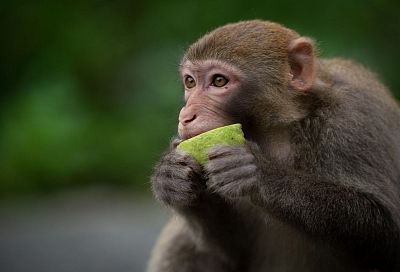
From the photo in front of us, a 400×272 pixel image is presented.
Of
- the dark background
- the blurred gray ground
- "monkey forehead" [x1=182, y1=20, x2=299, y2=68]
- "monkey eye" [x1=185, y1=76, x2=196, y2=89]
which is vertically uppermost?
"monkey forehead" [x1=182, y1=20, x2=299, y2=68]

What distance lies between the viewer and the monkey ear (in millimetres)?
7156

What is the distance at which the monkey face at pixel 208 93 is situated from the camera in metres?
6.76

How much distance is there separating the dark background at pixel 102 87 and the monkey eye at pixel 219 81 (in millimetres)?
3689

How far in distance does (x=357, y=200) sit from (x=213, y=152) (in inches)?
39.4

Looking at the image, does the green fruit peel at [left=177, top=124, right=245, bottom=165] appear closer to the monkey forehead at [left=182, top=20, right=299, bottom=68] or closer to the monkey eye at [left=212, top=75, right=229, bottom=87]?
the monkey eye at [left=212, top=75, right=229, bottom=87]

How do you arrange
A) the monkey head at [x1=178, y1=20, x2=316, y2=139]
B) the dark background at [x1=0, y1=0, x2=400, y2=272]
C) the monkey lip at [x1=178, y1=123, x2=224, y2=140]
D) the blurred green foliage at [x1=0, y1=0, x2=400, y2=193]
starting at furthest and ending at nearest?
the blurred green foliage at [x1=0, y1=0, x2=400, y2=193] → the dark background at [x1=0, y1=0, x2=400, y2=272] → the monkey head at [x1=178, y1=20, x2=316, y2=139] → the monkey lip at [x1=178, y1=123, x2=224, y2=140]

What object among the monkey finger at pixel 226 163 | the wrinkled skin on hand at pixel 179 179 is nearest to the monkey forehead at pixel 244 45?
the wrinkled skin on hand at pixel 179 179

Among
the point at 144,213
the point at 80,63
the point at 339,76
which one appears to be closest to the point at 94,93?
the point at 80,63

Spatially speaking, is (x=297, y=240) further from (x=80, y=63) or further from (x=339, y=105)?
(x=80, y=63)

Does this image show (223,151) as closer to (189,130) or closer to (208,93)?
(189,130)

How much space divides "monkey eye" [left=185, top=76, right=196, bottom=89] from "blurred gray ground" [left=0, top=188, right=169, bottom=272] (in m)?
3.04

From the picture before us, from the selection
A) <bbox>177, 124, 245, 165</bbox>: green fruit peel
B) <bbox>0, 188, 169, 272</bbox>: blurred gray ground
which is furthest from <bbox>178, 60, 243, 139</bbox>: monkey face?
<bbox>0, 188, 169, 272</bbox>: blurred gray ground

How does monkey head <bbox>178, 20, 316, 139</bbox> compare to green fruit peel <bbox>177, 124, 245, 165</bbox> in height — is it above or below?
above

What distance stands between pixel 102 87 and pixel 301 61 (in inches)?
236
